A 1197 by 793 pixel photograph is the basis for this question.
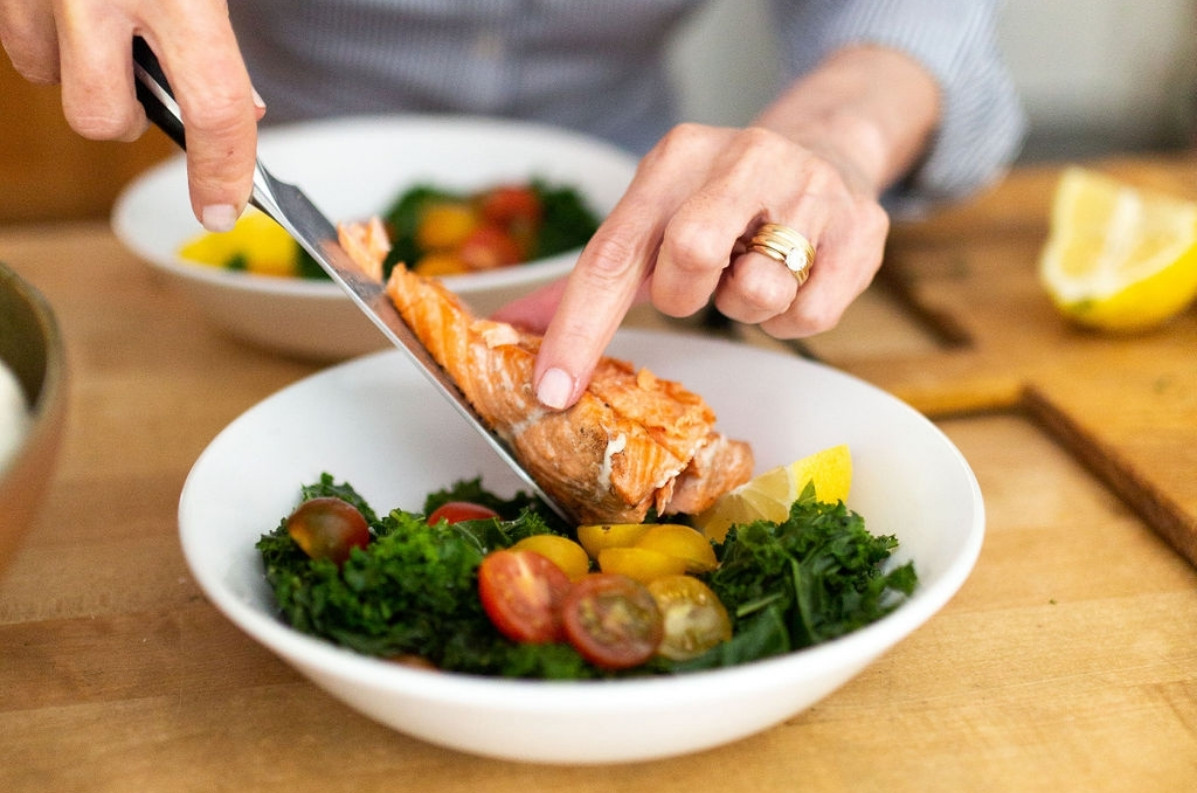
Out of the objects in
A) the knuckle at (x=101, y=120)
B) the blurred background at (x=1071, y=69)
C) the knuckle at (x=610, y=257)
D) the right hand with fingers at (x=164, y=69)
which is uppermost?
the right hand with fingers at (x=164, y=69)

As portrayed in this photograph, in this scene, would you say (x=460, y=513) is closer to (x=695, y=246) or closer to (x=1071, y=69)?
(x=695, y=246)

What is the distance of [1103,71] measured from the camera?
21.2 ft

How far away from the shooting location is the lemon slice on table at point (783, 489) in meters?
1.60

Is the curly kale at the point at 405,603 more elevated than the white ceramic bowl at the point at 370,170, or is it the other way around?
the curly kale at the point at 405,603

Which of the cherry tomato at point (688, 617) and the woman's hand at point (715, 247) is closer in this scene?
the cherry tomato at point (688, 617)

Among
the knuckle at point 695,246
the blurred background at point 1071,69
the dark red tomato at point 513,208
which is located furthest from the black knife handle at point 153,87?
the blurred background at point 1071,69

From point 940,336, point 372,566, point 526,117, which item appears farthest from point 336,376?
point 526,117

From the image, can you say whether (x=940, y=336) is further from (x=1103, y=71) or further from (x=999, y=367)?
(x=1103, y=71)

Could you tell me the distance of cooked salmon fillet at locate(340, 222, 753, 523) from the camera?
63.3 inches

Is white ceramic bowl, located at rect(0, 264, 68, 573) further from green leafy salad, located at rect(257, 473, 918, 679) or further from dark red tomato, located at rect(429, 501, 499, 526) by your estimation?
dark red tomato, located at rect(429, 501, 499, 526)

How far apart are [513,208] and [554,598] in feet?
5.03

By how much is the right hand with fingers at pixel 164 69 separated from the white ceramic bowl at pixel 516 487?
1.35ft

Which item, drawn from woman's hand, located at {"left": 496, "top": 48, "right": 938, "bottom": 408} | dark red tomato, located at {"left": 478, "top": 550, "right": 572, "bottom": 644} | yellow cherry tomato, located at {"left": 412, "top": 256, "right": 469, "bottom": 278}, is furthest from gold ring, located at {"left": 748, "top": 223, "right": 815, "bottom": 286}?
yellow cherry tomato, located at {"left": 412, "top": 256, "right": 469, "bottom": 278}

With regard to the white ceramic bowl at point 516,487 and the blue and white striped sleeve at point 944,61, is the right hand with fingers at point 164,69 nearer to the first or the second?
the white ceramic bowl at point 516,487
